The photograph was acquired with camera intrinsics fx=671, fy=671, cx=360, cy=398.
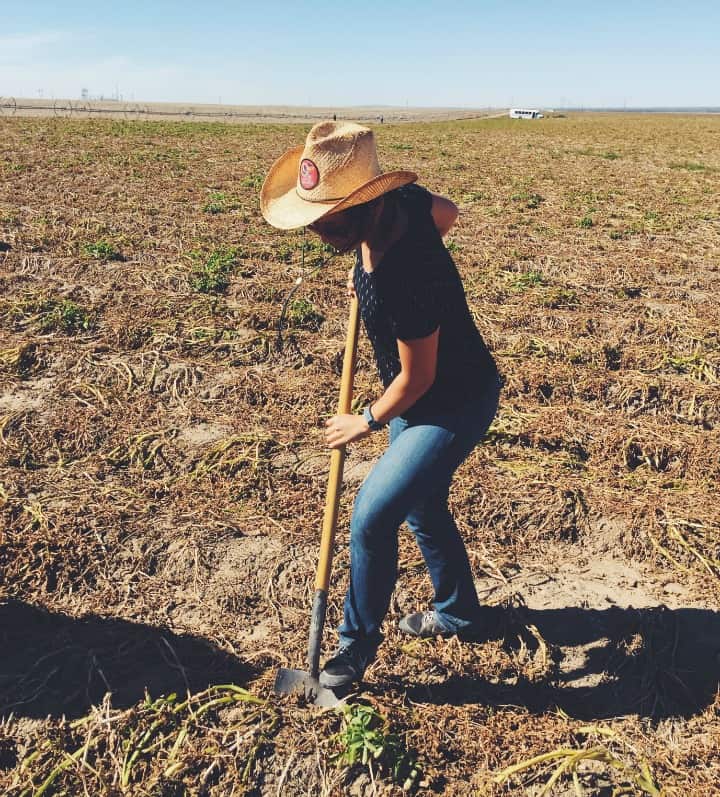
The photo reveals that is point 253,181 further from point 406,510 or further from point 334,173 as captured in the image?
point 406,510

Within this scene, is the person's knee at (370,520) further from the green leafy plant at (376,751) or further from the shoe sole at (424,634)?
the shoe sole at (424,634)

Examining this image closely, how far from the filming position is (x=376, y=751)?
278 centimetres

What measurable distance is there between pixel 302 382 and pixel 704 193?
15.2 m

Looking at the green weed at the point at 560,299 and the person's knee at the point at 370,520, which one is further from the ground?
the green weed at the point at 560,299

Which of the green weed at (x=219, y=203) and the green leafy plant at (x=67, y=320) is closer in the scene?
the green leafy plant at (x=67, y=320)

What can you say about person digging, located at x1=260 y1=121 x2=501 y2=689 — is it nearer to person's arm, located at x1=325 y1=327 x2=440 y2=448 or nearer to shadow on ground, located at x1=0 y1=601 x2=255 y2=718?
person's arm, located at x1=325 y1=327 x2=440 y2=448

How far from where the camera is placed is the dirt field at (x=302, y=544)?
2912mm

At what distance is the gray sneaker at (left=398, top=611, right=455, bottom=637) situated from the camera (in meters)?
3.52

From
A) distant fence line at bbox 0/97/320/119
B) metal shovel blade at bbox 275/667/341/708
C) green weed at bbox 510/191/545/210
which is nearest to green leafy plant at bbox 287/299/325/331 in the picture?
metal shovel blade at bbox 275/667/341/708

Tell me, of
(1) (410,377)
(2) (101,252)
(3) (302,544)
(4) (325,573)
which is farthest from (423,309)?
(2) (101,252)

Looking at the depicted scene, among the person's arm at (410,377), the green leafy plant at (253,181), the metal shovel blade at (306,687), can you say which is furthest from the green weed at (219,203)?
the person's arm at (410,377)

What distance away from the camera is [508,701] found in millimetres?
3260

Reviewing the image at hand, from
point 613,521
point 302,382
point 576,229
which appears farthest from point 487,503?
point 576,229

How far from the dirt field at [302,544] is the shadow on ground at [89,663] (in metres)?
0.01
